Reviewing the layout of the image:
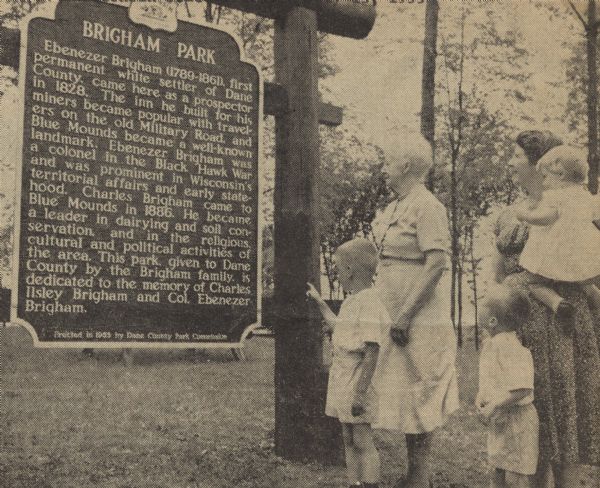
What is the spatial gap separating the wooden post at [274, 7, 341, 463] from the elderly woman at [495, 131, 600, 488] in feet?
4.90

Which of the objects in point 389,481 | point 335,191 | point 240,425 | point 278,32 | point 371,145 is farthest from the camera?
point 371,145

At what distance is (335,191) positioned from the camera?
7148mm

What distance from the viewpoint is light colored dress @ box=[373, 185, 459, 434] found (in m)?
3.63

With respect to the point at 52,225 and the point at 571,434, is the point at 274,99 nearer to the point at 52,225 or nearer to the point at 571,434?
the point at 52,225

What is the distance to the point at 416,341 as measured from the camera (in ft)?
12.0

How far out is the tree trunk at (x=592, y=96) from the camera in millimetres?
5547

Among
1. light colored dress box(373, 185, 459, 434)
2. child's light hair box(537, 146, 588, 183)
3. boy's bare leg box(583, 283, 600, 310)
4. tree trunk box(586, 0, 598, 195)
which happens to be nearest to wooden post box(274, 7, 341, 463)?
light colored dress box(373, 185, 459, 434)

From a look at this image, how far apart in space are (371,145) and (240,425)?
4076 mm

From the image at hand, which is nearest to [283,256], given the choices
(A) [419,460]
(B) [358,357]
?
(B) [358,357]

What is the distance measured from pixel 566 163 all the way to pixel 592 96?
252 centimetres

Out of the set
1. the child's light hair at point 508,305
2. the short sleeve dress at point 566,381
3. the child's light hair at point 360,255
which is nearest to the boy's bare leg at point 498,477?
the short sleeve dress at point 566,381

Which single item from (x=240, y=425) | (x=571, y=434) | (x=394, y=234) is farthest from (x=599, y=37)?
(x=240, y=425)

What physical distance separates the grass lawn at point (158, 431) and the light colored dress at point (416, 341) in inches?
35.1

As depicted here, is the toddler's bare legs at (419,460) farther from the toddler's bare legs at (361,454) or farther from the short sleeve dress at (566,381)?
the short sleeve dress at (566,381)
